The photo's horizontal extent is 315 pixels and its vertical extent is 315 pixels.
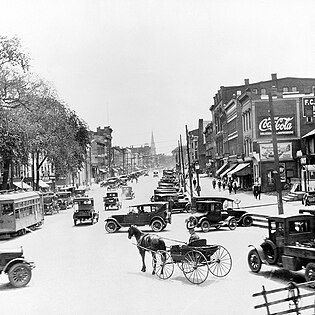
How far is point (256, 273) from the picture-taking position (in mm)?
16344

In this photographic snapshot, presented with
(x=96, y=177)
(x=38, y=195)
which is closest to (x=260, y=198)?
(x=38, y=195)

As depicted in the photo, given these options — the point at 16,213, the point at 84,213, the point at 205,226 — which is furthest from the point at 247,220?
the point at 16,213

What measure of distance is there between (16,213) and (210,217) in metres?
10.5

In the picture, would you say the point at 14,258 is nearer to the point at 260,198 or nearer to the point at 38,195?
the point at 38,195

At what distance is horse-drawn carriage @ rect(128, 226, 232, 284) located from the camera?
15.0 m

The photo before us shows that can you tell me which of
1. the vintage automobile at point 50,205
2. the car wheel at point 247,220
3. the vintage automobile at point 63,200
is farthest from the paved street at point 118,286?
the vintage automobile at point 63,200

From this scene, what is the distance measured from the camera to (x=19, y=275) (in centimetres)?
1577

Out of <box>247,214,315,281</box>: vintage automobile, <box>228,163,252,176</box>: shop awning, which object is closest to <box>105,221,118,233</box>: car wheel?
<box>247,214,315,281</box>: vintage automobile

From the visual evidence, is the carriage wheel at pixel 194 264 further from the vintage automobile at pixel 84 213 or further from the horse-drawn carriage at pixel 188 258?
the vintage automobile at pixel 84 213

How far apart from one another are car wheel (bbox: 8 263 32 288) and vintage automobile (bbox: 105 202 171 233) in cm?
1358

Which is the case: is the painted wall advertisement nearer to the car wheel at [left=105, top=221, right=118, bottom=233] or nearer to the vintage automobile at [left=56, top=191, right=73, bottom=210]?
the vintage automobile at [left=56, top=191, right=73, bottom=210]

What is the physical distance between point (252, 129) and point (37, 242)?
113 ft

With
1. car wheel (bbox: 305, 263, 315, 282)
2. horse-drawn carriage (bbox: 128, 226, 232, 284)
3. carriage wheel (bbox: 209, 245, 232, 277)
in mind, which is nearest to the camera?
car wheel (bbox: 305, 263, 315, 282)

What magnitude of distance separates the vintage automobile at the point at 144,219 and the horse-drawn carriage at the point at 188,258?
12212 mm
